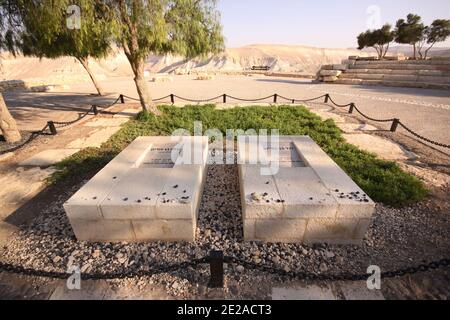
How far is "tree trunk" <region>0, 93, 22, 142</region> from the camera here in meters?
7.06

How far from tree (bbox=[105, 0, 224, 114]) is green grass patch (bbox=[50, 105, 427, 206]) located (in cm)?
182

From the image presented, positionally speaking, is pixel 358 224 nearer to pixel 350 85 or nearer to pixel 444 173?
pixel 444 173

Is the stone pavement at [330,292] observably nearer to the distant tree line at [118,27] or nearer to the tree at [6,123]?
the distant tree line at [118,27]

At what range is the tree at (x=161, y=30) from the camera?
675cm

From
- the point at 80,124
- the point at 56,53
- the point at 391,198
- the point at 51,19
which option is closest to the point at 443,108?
the point at 391,198

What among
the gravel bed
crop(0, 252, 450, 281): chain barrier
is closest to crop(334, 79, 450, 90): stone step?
the gravel bed

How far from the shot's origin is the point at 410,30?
29.3 metres

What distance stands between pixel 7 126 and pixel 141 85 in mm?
4427

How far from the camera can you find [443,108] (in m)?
10.7

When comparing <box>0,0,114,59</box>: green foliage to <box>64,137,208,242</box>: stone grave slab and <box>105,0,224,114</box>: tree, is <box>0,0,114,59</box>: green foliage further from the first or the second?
<box>64,137,208,242</box>: stone grave slab

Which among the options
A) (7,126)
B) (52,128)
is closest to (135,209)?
(52,128)

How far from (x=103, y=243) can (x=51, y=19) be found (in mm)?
5781

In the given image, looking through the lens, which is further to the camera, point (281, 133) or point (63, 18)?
point (281, 133)

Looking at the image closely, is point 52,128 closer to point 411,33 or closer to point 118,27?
point 118,27
